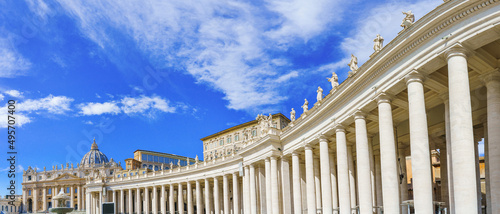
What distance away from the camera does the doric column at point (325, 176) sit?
4281cm

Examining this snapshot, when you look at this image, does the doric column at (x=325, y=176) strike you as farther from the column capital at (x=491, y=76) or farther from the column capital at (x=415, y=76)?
the column capital at (x=491, y=76)

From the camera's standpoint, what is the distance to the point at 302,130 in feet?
164

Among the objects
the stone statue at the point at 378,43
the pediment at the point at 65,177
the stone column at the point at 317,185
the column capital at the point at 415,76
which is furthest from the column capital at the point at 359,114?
the pediment at the point at 65,177

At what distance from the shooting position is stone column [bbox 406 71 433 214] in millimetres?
26875

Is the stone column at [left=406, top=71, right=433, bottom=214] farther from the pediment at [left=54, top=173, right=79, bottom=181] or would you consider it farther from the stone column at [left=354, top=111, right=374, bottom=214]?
the pediment at [left=54, top=173, right=79, bottom=181]

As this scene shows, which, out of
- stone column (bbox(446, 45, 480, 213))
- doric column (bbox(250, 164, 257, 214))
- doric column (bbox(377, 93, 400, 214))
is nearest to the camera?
stone column (bbox(446, 45, 480, 213))

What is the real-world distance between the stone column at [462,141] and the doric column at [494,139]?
388cm

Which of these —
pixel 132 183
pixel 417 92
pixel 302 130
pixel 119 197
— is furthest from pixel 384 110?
pixel 119 197

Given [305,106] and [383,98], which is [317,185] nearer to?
[305,106]

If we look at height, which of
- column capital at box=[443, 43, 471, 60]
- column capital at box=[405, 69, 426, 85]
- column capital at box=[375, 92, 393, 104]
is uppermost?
column capital at box=[443, 43, 471, 60]

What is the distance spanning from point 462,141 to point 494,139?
4.54 m

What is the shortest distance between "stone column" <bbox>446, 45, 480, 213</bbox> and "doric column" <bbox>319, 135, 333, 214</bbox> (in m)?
19.3

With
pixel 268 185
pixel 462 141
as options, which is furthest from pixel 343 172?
pixel 268 185

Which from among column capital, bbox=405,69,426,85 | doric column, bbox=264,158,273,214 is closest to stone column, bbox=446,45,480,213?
column capital, bbox=405,69,426,85
